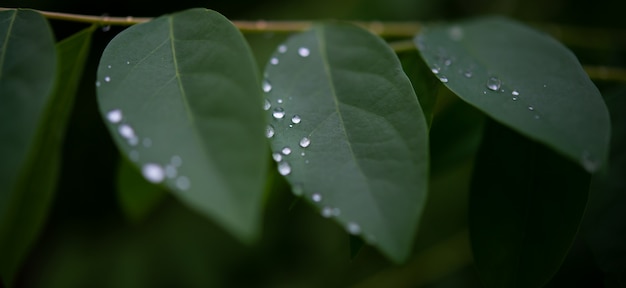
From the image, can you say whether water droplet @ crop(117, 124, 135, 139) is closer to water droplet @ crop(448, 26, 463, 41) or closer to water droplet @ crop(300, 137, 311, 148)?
water droplet @ crop(300, 137, 311, 148)

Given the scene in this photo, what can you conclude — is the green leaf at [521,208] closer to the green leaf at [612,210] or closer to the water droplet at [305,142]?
the green leaf at [612,210]

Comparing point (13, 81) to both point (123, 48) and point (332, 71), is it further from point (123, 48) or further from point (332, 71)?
point (332, 71)

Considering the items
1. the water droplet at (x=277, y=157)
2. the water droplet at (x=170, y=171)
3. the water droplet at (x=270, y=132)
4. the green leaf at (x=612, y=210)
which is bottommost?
the green leaf at (x=612, y=210)

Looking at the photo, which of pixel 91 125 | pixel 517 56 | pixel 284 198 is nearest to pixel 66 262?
pixel 91 125

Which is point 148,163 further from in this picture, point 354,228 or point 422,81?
point 422,81

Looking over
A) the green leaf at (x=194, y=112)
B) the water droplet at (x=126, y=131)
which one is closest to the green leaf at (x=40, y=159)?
the green leaf at (x=194, y=112)
